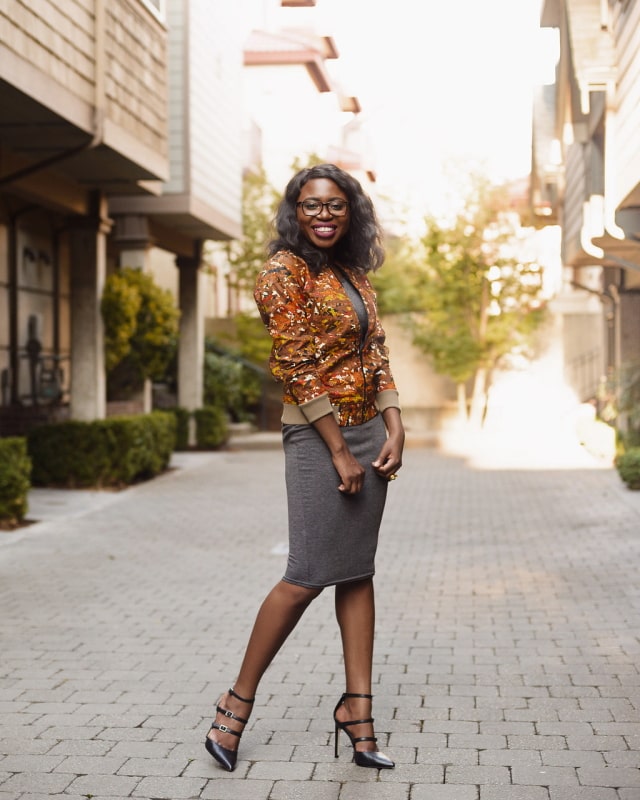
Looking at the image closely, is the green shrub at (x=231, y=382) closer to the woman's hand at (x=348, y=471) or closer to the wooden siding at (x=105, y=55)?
the wooden siding at (x=105, y=55)

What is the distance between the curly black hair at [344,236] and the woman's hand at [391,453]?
576mm

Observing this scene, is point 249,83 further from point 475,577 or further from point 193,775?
Result: point 193,775

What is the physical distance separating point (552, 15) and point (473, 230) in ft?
22.2

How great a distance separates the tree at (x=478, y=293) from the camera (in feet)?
82.9

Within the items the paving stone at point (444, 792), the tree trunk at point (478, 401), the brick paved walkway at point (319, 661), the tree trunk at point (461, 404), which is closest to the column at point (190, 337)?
the tree trunk at point (461, 404)

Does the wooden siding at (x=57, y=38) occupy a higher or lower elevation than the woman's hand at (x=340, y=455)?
higher

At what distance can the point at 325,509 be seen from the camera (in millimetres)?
3914

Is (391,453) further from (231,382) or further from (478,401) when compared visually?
(478,401)

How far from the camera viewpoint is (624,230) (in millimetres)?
13047

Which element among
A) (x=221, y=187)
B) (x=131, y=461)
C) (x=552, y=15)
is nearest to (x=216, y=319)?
(x=221, y=187)

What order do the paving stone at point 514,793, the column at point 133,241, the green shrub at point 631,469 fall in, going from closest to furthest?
1. the paving stone at point 514,793
2. the green shrub at point 631,469
3. the column at point 133,241

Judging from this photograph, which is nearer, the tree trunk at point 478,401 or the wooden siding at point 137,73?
the wooden siding at point 137,73

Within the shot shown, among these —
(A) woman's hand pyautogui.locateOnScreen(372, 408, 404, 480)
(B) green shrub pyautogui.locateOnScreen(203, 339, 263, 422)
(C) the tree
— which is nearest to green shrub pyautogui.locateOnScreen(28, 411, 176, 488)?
(B) green shrub pyautogui.locateOnScreen(203, 339, 263, 422)

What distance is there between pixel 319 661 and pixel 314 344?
2.20m
